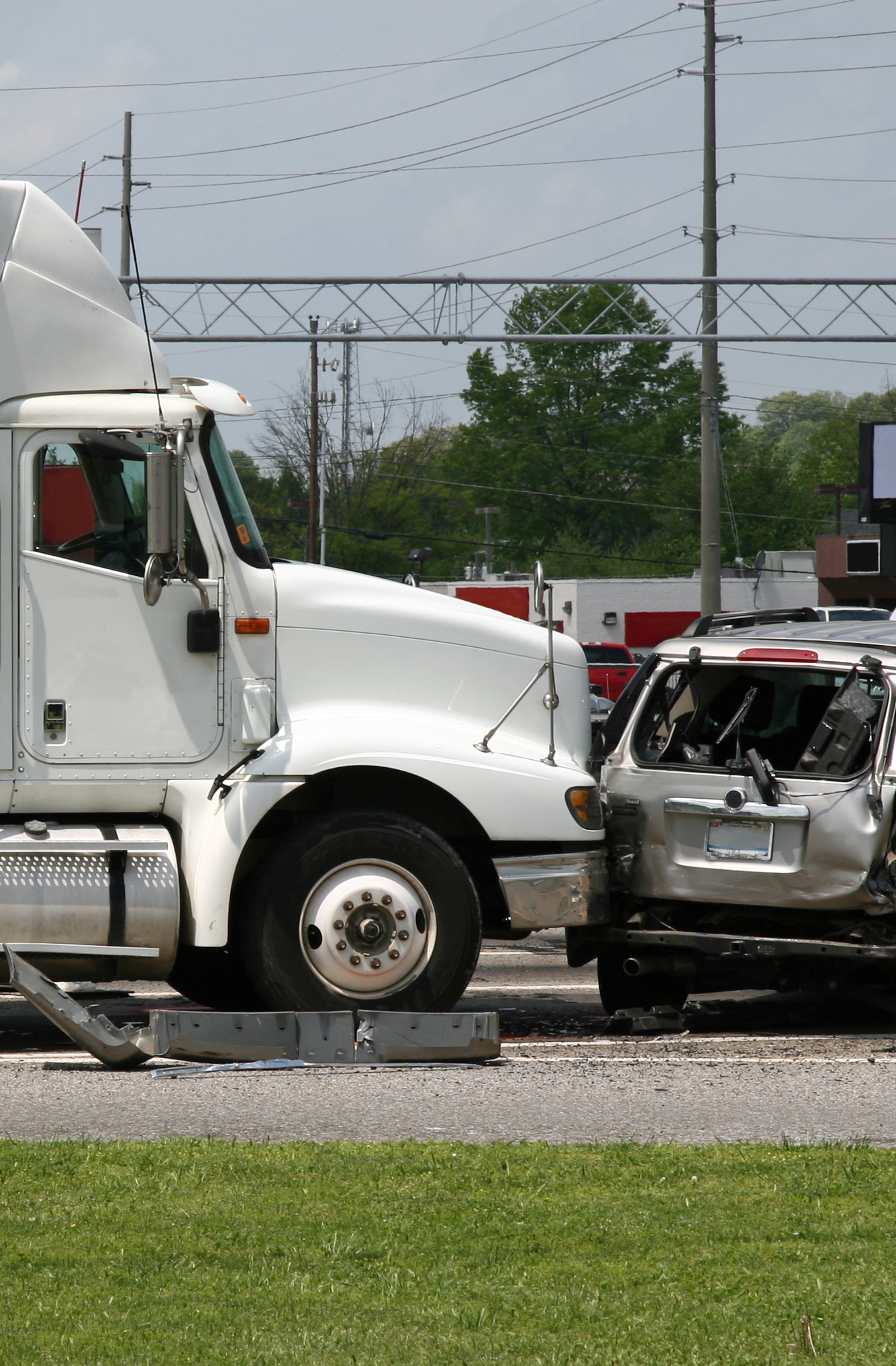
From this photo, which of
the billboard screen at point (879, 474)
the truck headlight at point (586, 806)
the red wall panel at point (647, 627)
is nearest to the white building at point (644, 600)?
the red wall panel at point (647, 627)

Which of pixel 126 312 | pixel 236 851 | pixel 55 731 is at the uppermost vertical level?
pixel 126 312

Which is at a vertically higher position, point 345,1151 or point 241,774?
point 241,774

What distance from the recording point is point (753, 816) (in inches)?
309

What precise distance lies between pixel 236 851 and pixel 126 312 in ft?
8.72

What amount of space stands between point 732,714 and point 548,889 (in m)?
1.55

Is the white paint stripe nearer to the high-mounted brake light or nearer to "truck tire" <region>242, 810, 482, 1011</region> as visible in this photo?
"truck tire" <region>242, 810, 482, 1011</region>

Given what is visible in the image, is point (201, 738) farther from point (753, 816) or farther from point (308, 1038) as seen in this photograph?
point (753, 816)

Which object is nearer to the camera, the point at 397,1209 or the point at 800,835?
the point at 397,1209

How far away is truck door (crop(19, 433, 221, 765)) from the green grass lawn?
7.69ft

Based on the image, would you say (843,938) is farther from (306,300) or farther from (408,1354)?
(306,300)

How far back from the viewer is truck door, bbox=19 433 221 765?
299 inches

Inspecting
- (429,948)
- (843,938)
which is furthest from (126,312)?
(843,938)

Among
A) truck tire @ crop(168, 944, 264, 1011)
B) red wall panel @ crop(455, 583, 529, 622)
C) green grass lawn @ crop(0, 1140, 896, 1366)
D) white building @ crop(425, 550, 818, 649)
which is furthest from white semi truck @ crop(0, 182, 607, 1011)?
white building @ crop(425, 550, 818, 649)

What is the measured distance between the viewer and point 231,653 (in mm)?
7688
